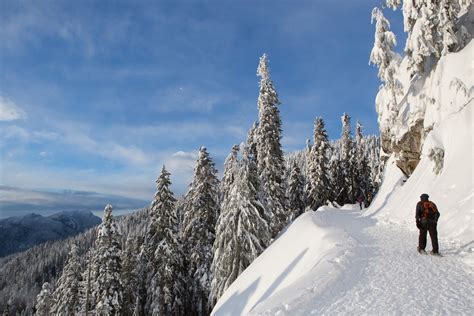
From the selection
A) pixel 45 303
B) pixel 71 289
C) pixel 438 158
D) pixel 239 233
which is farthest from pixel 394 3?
pixel 45 303

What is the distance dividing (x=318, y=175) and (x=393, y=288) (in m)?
39.9


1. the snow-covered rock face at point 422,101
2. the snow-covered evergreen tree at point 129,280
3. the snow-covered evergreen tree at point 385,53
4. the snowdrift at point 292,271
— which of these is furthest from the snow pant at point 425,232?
the snow-covered evergreen tree at point 129,280

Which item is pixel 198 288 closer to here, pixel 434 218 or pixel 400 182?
pixel 400 182

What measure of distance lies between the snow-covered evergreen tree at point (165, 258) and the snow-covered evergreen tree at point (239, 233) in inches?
212

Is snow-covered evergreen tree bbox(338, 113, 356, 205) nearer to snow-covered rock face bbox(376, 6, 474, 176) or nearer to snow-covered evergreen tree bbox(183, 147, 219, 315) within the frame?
snow-covered rock face bbox(376, 6, 474, 176)

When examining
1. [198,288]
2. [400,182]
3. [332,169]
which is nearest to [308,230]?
[400,182]

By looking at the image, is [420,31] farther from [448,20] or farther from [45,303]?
[45,303]

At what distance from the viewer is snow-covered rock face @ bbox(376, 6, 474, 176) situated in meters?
21.4

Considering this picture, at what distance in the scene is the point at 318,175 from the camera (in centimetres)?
4800

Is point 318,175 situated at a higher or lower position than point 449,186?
higher

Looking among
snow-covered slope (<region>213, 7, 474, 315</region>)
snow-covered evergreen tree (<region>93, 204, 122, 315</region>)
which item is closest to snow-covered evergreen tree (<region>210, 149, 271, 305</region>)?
snow-covered slope (<region>213, 7, 474, 315</region>)

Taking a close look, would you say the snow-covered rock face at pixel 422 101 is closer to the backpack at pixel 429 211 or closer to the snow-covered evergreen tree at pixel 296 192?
the backpack at pixel 429 211

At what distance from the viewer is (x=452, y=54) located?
76.7 feet

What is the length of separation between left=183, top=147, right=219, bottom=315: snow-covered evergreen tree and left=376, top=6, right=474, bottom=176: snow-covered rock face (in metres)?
16.0
